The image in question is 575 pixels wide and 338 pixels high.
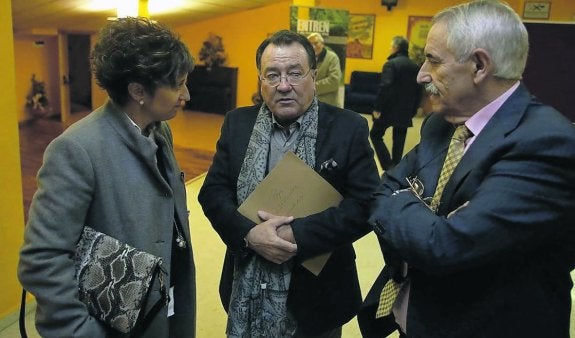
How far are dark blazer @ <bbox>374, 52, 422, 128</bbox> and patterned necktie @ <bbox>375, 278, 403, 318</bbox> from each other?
4329mm

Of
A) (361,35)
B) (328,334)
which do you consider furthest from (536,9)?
(328,334)

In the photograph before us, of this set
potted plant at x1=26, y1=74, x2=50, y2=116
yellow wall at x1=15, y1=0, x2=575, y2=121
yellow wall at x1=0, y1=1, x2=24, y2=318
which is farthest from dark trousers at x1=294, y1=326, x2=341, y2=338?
yellow wall at x1=15, y1=0, x2=575, y2=121

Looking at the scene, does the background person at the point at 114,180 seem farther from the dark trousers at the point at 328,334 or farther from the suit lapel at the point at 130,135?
the dark trousers at the point at 328,334

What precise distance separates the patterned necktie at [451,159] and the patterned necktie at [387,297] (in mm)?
247

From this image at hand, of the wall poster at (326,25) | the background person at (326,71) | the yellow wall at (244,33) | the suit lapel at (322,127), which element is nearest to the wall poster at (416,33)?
the yellow wall at (244,33)

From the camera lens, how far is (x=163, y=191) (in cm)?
128

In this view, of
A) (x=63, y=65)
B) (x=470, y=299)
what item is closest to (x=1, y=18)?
(x=470, y=299)

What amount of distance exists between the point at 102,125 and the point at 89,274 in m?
0.36

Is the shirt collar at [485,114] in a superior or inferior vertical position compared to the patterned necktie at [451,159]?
superior

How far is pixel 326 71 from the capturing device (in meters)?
4.71

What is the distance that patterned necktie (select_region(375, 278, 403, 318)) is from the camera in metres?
1.21

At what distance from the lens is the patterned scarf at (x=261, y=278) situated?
1472mm

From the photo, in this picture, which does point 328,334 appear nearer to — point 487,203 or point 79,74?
point 487,203

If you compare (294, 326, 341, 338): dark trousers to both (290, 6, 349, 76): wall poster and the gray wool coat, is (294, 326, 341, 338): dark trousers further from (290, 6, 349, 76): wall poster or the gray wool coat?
(290, 6, 349, 76): wall poster
